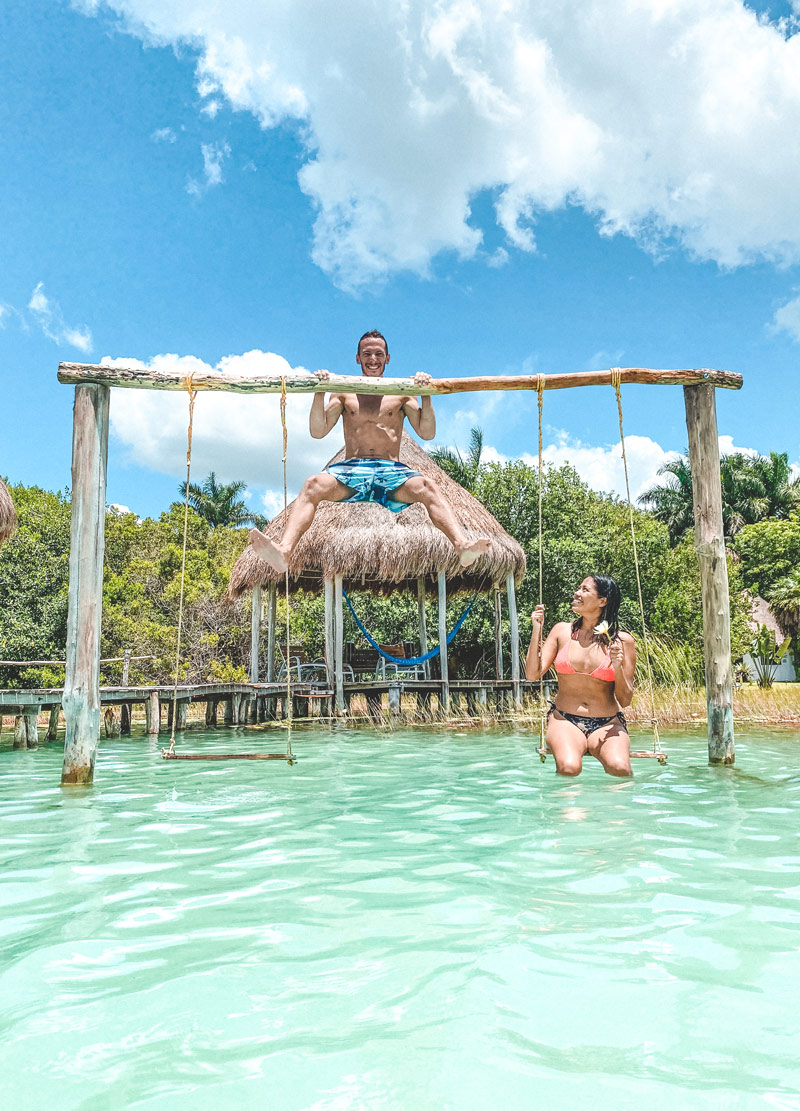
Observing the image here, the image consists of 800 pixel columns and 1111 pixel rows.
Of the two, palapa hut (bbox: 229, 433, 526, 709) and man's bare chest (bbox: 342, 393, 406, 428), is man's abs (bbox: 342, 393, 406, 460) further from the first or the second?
palapa hut (bbox: 229, 433, 526, 709)

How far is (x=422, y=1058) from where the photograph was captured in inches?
66.4

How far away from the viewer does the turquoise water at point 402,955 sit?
1.61 metres

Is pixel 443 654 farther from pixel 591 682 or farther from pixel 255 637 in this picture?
pixel 591 682

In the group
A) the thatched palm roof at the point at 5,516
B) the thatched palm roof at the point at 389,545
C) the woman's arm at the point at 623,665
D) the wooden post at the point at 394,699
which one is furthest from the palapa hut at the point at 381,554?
the woman's arm at the point at 623,665

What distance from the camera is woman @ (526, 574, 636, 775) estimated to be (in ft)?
16.3

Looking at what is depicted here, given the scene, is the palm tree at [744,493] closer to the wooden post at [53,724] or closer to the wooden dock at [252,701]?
the wooden dock at [252,701]

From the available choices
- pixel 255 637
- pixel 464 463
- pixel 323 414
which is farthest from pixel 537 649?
pixel 464 463

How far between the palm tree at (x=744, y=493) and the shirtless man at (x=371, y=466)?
81.3 feet

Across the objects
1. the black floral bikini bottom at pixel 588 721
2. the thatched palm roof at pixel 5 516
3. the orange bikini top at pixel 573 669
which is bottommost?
the black floral bikini bottom at pixel 588 721

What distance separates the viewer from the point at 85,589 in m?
5.37

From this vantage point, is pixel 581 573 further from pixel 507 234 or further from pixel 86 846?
pixel 86 846

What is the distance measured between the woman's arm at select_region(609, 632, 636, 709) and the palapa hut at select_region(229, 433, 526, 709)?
695 cm

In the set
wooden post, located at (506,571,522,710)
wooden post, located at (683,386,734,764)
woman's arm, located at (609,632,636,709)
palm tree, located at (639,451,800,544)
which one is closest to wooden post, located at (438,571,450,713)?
wooden post, located at (506,571,522,710)

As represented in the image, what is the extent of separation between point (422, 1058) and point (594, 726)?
12.1 feet
